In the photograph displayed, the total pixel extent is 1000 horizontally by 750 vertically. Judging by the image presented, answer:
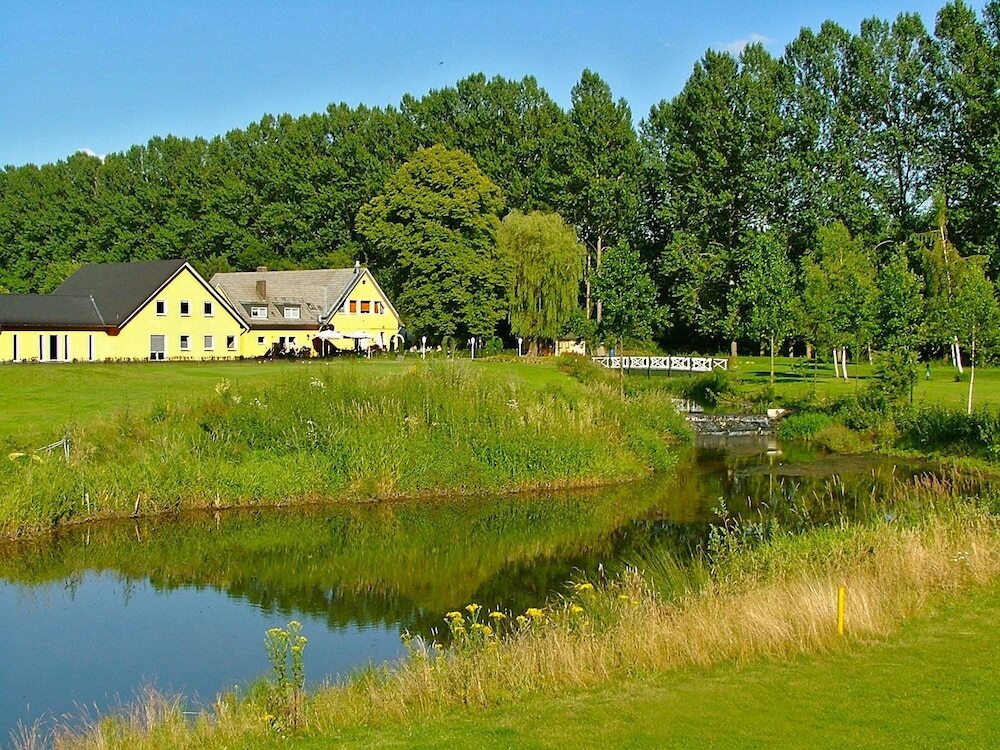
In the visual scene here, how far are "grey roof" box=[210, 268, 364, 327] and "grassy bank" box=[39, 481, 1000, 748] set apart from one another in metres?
51.5

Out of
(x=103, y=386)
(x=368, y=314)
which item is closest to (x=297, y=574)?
(x=103, y=386)

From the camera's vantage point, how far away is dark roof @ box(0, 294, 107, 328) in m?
51.3

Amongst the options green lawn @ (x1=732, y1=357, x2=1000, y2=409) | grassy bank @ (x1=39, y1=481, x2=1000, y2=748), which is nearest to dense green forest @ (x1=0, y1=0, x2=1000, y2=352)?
green lawn @ (x1=732, y1=357, x2=1000, y2=409)

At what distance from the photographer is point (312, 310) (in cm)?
6612

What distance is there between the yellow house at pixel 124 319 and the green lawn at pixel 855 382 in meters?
27.8

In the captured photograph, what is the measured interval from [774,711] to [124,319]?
4995 cm

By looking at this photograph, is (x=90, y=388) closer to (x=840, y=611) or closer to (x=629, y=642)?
(x=629, y=642)

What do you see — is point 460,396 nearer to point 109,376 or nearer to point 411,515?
point 411,515

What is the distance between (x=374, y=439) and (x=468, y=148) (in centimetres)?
5739

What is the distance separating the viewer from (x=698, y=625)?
37.8ft

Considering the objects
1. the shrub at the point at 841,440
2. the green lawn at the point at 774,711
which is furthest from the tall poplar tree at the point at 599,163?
the green lawn at the point at 774,711

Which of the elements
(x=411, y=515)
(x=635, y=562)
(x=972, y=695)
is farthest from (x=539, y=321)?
(x=972, y=695)

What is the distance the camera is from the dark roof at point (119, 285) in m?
55.0

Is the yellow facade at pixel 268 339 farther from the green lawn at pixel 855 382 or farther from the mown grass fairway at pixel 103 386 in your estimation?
the green lawn at pixel 855 382
